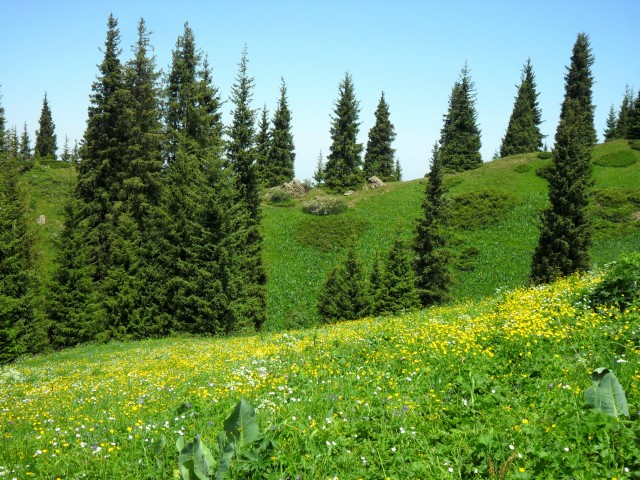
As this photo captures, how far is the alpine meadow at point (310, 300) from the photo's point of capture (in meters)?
4.75

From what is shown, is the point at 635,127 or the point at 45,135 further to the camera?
the point at 45,135

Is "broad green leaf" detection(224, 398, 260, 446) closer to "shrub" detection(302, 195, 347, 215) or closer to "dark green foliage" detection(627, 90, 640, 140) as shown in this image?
"shrub" detection(302, 195, 347, 215)

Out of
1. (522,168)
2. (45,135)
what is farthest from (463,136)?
(45,135)

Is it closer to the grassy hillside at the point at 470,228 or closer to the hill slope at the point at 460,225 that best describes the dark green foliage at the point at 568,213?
the hill slope at the point at 460,225

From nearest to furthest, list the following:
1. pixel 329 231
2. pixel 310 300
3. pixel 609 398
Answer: pixel 609 398
pixel 310 300
pixel 329 231

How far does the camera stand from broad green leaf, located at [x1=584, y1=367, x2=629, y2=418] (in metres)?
4.59

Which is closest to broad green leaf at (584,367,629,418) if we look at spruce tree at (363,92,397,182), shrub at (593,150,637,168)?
shrub at (593,150,637,168)

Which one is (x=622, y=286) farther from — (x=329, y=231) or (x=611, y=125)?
(x=611, y=125)

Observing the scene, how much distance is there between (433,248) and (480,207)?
24.5m

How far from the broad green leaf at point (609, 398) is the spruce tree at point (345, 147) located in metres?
59.5

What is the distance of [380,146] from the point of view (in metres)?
74.9

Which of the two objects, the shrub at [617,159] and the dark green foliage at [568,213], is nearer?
the dark green foliage at [568,213]

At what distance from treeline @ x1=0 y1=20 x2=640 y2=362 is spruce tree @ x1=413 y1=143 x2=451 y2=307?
0.09 meters

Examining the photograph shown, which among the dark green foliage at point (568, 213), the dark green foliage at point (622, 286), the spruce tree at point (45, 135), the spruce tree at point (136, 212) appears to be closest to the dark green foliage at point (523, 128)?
the dark green foliage at point (568, 213)
